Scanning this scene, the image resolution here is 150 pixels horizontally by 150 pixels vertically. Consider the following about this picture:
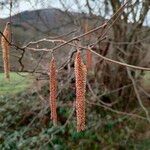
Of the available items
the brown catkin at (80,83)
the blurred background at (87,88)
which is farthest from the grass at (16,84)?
the brown catkin at (80,83)

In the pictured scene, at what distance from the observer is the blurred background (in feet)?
15.2

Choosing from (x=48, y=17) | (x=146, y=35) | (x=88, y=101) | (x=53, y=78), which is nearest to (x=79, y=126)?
(x=53, y=78)

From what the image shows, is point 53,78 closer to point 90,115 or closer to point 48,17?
point 90,115

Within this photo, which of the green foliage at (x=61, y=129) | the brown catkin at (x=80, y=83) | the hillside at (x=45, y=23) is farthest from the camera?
the hillside at (x=45, y=23)

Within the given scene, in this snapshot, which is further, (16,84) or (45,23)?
(45,23)

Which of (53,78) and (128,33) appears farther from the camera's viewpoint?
(128,33)

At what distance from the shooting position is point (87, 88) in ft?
16.3

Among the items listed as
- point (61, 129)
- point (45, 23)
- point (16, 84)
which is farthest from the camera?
point (45, 23)

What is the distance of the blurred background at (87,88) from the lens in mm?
4621

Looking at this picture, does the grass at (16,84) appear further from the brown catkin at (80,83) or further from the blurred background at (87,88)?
the brown catkin at (80,83)

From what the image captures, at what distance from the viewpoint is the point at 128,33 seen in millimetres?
5039

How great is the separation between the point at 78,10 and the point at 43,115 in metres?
1.24

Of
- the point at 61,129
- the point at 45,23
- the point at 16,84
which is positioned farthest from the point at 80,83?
the point at 45,23

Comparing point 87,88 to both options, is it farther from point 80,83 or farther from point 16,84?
point 80,83
